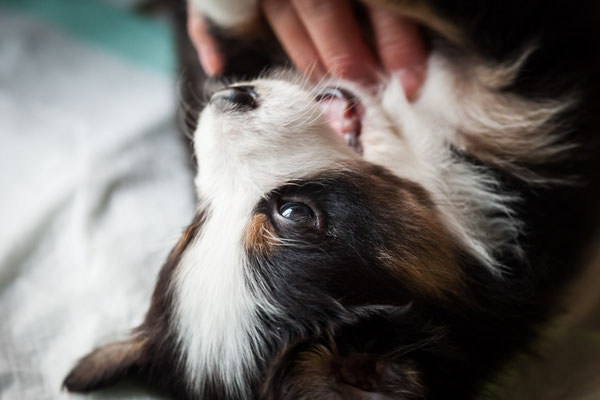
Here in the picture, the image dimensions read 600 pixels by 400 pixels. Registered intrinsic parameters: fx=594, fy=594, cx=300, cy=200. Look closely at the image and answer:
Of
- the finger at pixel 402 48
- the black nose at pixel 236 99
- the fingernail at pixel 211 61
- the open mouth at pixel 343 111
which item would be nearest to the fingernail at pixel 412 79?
the finger at pixel 402 48

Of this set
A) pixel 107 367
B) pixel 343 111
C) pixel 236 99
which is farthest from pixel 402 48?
pixel 107 367

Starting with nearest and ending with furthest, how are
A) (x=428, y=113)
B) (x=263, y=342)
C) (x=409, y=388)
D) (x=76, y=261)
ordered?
(x=409, y=388)
(x=263, y=342)
(x=428, y=113)
(x=76, y=261)

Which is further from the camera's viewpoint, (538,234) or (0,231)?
(0,231)

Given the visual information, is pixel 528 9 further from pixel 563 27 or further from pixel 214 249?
pixel 214 249

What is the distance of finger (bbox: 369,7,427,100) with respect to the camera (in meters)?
1.36

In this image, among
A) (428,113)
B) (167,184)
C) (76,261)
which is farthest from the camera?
(167,184)

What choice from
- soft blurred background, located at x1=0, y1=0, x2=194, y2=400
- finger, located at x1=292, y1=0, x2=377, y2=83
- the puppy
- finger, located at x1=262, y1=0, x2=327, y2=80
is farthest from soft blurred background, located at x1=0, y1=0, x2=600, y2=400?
finger, located at x1=292, y1=0, x2=377, y2=83

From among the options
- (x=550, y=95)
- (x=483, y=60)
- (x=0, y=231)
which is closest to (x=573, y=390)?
(x=550, y=95)

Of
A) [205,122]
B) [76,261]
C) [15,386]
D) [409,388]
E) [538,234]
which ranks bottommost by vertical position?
[15,386]

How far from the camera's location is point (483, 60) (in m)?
1.31

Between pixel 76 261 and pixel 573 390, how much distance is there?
125cm

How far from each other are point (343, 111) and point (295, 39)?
11.1 inches

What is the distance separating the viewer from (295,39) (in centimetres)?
151

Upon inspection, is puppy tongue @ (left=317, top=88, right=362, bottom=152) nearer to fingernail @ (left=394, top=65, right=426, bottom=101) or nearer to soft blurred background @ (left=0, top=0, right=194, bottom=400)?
fingernail @ (left=394, top=65, right=426, bottom=101)
